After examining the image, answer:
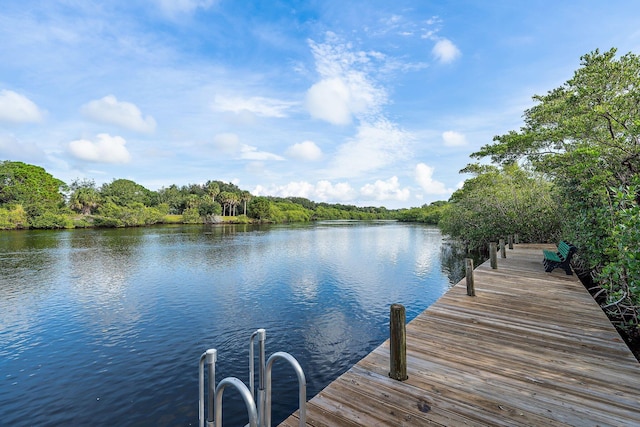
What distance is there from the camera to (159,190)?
295 ft

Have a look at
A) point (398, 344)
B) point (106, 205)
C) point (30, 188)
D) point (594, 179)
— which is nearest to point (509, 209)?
point (594, 179)

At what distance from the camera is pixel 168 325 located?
9297 millimetres

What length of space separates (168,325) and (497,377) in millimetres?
9374

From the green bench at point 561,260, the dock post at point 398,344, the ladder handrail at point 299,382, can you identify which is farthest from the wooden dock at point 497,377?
the green bench at point 561,260

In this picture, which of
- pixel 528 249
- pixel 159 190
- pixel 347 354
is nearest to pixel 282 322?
pixel 347 354

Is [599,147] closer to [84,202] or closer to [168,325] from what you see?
[168,325]

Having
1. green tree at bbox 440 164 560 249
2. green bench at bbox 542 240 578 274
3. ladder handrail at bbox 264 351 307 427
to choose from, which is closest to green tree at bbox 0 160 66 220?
green tree at bbox 440 164 560 249

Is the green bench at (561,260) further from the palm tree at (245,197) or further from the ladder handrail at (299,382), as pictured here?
the palm tree at (245,197)

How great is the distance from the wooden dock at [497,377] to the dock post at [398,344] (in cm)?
11

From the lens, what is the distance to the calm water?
5594 mm

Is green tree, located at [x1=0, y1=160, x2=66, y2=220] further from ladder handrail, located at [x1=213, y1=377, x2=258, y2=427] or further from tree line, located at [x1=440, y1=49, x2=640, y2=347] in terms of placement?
tree line, located at [x1=440, y1=49, x2=640, y2=347]

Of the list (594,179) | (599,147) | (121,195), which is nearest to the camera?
(594,179)

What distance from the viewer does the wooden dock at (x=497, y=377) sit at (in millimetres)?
2801

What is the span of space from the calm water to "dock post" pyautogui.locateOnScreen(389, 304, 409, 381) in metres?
2.81
